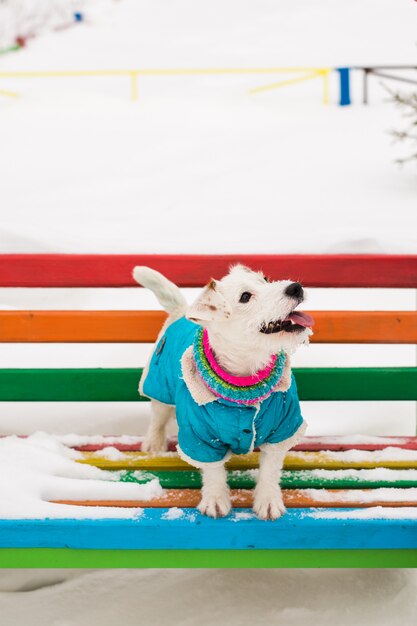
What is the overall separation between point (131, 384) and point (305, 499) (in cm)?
79

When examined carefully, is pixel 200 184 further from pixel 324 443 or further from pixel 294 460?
pixel 294 460

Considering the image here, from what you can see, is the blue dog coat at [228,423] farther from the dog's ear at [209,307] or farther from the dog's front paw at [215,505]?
the dog's ear at [209,307]

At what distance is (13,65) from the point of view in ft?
20.1

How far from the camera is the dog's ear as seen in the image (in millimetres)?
1778

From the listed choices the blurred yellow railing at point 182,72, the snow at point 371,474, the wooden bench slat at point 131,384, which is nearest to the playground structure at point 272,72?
the blurred yellow railing at point 182,72

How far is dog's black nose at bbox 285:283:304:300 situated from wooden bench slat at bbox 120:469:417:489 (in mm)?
603

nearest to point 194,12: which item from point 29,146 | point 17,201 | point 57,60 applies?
point 57,60

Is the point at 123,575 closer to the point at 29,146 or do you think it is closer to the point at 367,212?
the point at 367,212

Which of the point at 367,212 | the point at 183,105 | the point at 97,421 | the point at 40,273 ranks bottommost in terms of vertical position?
the point at 97,421

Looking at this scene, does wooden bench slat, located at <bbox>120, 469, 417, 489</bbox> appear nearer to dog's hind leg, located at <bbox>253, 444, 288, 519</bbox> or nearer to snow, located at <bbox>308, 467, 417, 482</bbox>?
snow, located at <bbox>308, 467, 417, 482</bbox>

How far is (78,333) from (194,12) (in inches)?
180

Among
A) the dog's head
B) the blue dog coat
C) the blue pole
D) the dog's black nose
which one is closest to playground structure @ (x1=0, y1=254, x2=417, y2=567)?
the blue dog coat

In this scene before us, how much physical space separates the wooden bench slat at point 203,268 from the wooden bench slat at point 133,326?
11cm

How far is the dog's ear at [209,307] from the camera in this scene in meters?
1.78
